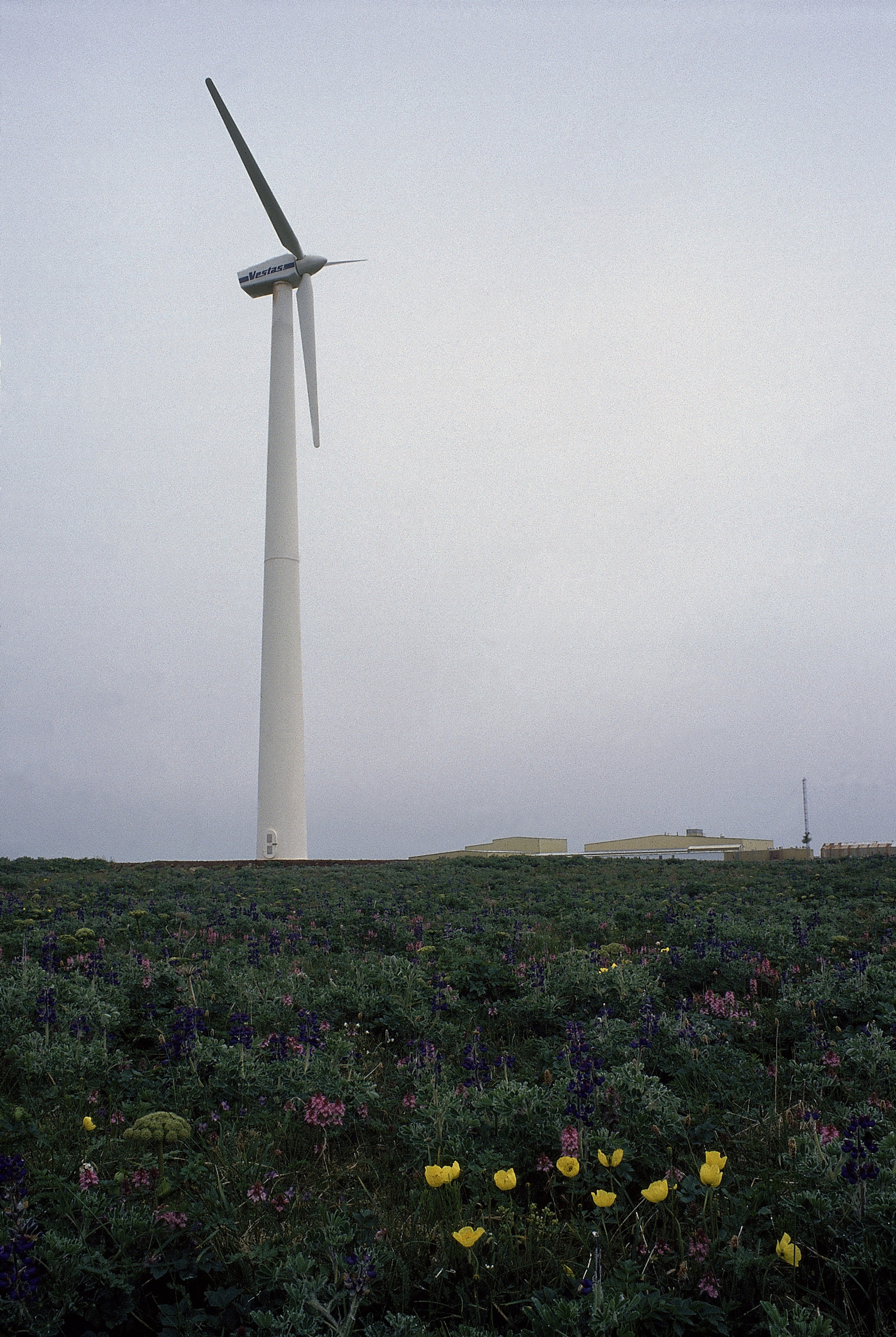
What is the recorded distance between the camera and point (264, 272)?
45.6 meters

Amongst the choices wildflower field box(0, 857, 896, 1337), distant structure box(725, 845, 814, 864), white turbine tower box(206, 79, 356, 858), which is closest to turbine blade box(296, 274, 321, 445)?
white turbine tower box(206, 79, 356, 858)

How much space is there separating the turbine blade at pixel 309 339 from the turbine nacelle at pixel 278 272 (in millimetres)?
398

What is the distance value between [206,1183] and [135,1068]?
2114mm

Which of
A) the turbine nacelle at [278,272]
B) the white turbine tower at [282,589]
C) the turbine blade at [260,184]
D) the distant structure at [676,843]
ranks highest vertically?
the turbine blade at [260,184]

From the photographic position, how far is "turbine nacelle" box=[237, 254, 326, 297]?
44.3 m

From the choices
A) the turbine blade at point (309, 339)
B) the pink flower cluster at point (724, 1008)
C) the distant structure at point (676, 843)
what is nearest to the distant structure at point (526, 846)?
the distant structure at point (676, 843)

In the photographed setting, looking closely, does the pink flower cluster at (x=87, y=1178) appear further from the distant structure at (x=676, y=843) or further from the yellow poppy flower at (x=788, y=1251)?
the distant structure at (x=676, y=843)

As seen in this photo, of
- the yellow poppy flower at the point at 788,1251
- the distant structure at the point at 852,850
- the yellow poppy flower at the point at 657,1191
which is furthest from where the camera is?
the distant structure at the point at 852,850

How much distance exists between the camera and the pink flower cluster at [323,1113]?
4961mm

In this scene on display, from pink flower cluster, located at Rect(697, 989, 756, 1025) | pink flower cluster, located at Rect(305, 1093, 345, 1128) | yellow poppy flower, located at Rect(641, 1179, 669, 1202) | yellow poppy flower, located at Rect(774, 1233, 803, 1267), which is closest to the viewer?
yellow poppy flower, located at Rect(774, 1233, 803, 1267)

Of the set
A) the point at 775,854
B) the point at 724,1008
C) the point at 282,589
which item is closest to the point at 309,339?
the point at 282,589

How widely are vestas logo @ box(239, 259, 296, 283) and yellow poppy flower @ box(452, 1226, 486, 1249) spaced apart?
47823 millimetres

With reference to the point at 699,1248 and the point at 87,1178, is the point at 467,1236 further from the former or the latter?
the point at 87,1178

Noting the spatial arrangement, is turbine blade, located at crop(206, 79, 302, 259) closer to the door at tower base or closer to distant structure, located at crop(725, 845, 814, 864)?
the door at tower base
